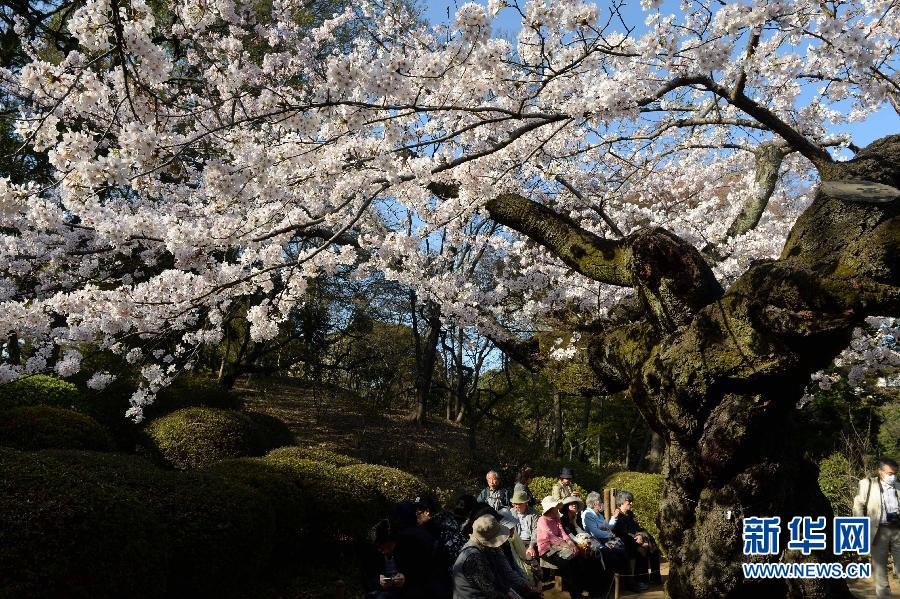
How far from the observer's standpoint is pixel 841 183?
4238mm

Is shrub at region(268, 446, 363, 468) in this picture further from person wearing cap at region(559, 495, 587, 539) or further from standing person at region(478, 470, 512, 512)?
person wearing cap at region(559, 495, 587, 539)

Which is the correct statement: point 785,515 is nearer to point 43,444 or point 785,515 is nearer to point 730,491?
point 730,491

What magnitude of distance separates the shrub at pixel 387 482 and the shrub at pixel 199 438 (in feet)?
5.80

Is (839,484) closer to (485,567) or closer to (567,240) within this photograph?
(567,240)

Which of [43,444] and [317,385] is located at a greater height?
[317,385]

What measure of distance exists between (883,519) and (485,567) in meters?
4.44

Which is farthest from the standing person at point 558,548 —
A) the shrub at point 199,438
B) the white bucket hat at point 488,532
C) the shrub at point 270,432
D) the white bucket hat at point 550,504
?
the shrub at point 270,432

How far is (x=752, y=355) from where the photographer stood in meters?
4.25

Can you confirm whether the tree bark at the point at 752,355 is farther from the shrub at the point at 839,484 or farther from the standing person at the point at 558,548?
the shrub at the point at 839,484

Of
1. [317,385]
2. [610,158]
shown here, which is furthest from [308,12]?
[317,385]

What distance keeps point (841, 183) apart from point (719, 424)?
6.24 feet

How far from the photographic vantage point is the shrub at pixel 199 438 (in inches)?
298

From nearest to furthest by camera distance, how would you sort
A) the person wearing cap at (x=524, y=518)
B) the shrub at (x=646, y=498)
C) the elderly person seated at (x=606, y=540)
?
1. the person wearing cap at (x=524, y=518)
2. the elderly person seated at (x=606, y=540)
3. the shrub at (x=646, y=498)

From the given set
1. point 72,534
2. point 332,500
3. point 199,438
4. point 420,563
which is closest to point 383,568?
point 420,563
